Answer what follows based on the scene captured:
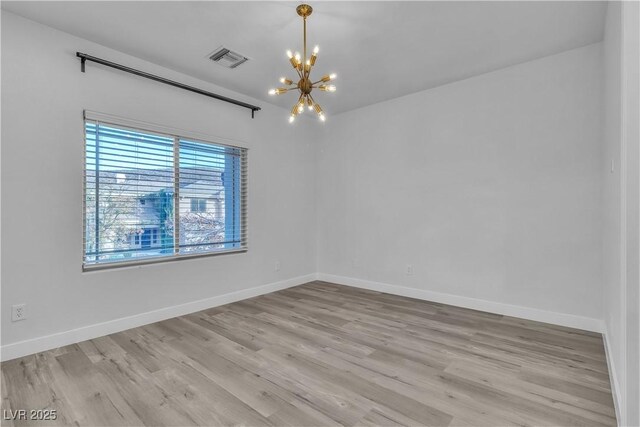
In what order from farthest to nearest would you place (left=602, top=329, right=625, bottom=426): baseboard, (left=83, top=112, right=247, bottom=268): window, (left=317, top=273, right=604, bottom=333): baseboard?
(left=317, top=273, right=604, bottom=333): baseboard, (left=83, top=112, right=247, bottom=268): window, (left=602, top=329, right=625, bottom=426): baseboard

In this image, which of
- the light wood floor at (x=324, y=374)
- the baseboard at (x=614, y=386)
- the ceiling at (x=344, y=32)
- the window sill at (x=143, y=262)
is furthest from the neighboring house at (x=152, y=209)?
the baseboard at (x=614, y=386)

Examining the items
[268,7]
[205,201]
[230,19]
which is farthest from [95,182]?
[268,7]

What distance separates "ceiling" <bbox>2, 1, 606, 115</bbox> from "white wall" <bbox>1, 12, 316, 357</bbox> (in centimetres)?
26

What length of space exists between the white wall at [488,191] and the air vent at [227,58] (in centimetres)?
208

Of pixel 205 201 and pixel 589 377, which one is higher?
pixel 205 201

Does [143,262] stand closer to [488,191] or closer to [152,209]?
[152,209]

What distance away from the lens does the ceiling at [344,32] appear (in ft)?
7.97

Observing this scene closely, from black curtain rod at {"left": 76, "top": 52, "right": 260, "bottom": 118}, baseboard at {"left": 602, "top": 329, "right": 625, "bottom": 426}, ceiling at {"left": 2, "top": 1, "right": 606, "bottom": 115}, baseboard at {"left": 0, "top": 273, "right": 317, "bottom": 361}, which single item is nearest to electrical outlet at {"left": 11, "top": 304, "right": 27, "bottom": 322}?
baseboard at {"left": 0, "top": 273, "right": 317, "bottom": 361}

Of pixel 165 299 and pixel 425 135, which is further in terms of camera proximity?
pixel 425 135

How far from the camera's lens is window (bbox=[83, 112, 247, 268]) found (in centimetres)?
294

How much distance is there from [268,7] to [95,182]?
2.16 m

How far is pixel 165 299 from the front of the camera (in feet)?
11.1

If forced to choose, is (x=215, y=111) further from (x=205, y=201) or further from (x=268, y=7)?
(x=268, y=7)

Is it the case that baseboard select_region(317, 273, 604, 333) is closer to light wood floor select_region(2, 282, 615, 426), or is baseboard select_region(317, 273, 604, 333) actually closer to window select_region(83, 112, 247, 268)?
light wood floor select_region(2, 282, 615, 426)
